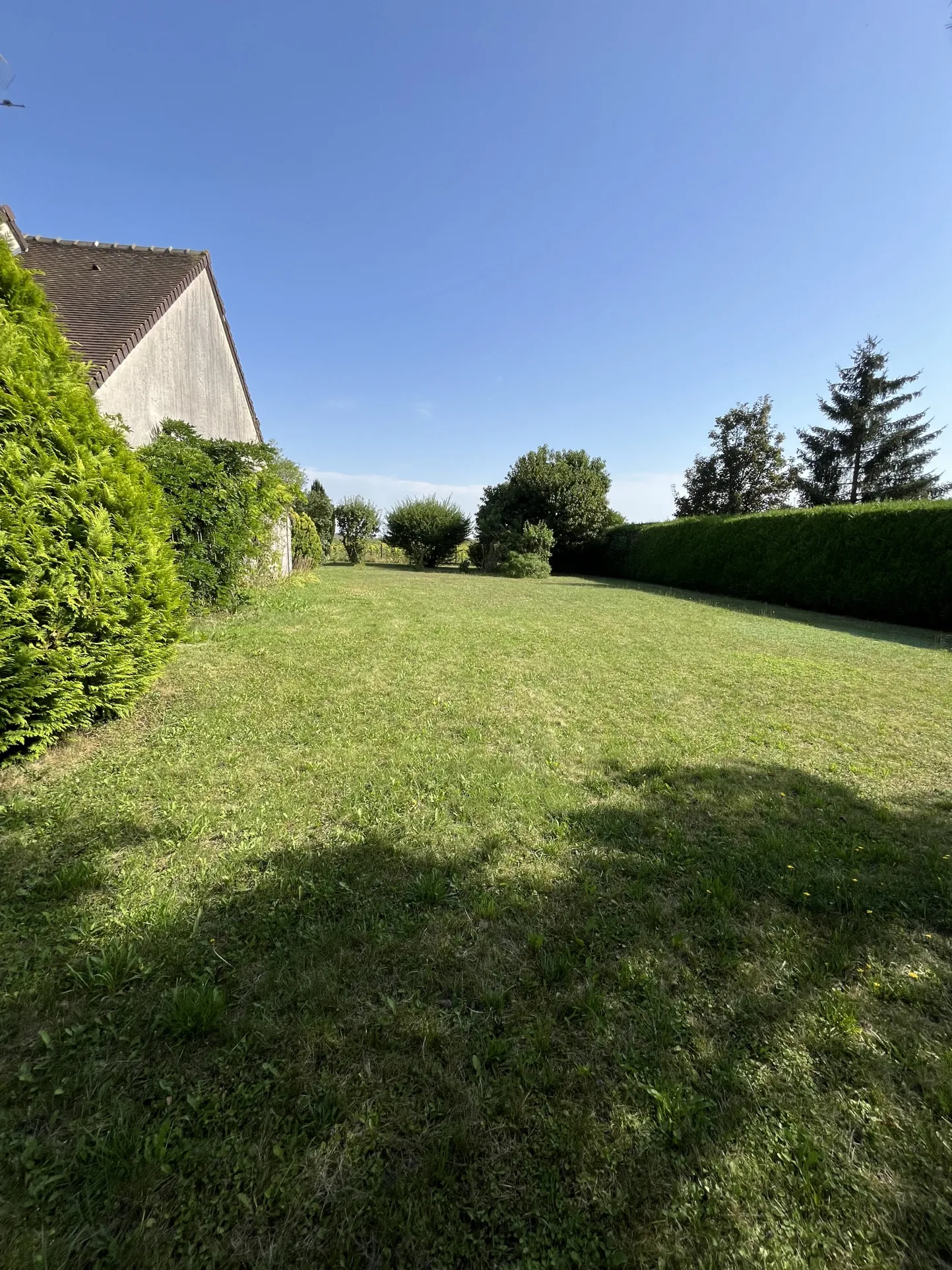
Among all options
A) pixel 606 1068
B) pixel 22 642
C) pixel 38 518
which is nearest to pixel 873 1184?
pixel 606 1068

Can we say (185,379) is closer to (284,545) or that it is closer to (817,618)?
(284,545)

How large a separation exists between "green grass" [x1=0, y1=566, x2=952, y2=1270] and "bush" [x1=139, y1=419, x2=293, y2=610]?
3817 millimetres

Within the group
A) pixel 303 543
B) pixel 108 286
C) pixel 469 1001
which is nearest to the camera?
pixel 469 1001

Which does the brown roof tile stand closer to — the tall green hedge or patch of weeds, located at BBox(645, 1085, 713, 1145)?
patch of weeds, located at BBox(645, 1085, 713, 1145)

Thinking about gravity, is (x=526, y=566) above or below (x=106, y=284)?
below

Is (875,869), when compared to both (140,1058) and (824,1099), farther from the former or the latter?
(140,1058)

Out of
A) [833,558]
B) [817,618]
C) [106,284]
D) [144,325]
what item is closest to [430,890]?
[144,325]

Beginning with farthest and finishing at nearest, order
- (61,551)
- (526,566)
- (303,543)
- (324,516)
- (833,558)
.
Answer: (324,516) → (526,566) → (303,543) → (833,558) → (61,551)

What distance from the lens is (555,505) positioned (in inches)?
895

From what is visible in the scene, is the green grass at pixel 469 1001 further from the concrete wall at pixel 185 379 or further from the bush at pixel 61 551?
the concrete wall at pixel 185 379

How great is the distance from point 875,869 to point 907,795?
4.03ft

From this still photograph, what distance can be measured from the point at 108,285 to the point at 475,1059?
44.8ft

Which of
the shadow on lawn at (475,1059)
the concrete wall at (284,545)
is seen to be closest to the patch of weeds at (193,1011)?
the shadow on lawn at (475,1059)

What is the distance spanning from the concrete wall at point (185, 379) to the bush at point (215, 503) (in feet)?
1.90
